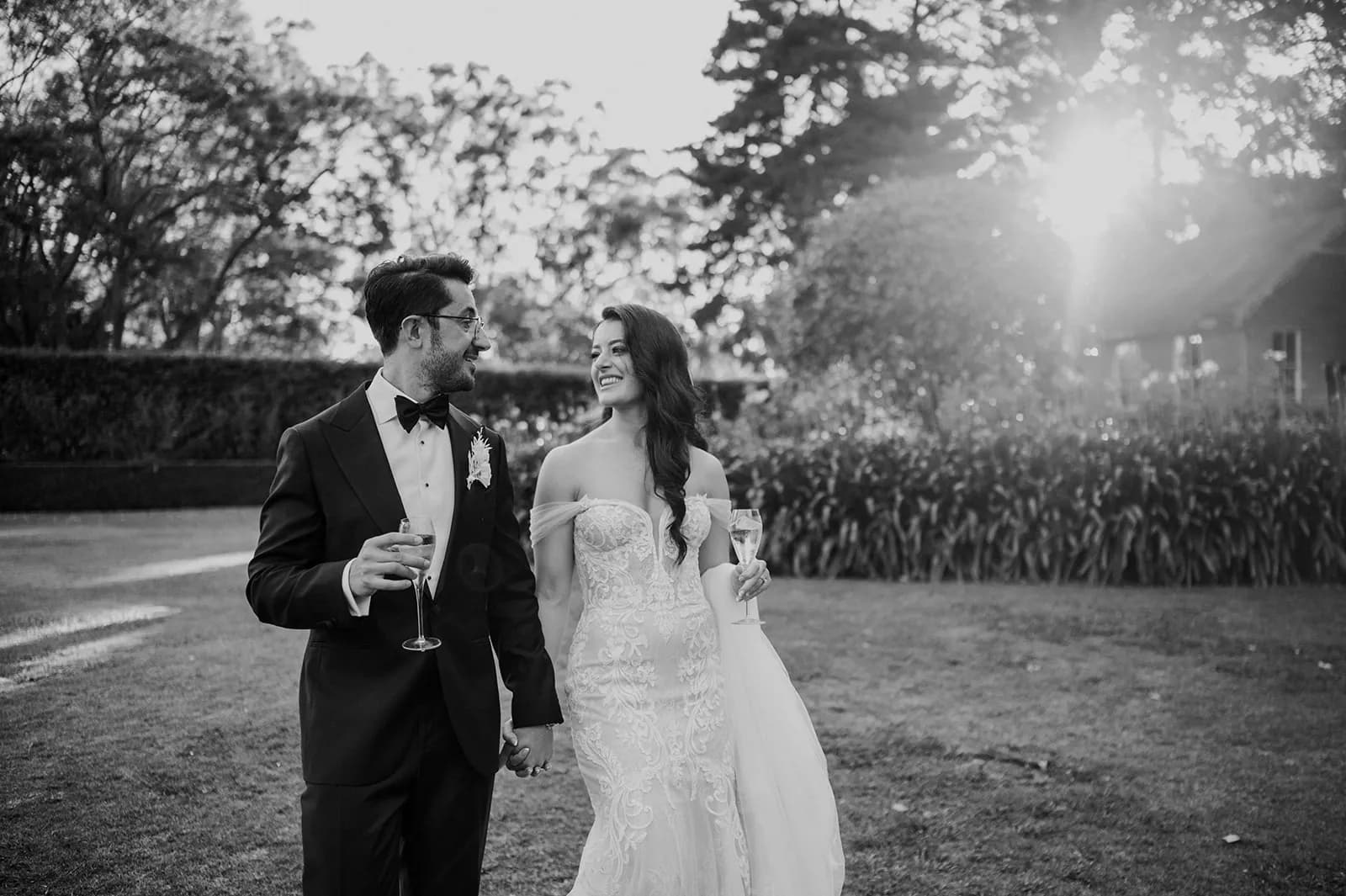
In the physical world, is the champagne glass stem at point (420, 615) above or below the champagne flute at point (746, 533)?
below

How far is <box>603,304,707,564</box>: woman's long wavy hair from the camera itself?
3568 mm

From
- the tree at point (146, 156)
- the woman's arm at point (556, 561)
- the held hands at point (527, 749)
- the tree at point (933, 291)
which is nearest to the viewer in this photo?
the held hands at point (527, 749)

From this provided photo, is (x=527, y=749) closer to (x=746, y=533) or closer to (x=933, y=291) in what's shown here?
(x=746, y=533)

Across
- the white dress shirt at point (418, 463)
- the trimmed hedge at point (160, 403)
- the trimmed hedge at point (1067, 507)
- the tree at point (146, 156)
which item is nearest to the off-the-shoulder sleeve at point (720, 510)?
the white dress shirt at point (418, 463)

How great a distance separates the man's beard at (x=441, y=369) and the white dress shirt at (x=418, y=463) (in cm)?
10

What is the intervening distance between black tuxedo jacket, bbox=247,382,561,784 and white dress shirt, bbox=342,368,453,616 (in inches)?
1.3

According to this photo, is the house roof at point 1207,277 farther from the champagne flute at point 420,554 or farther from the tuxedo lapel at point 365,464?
the champagne flute at point 420,554

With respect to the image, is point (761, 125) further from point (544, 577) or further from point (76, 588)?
point (544, 577)

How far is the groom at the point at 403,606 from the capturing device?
253 centimetres

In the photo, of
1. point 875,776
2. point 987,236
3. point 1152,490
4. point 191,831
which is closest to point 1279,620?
point 1152,490

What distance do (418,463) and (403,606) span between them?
0.41 metres

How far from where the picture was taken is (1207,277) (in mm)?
29594

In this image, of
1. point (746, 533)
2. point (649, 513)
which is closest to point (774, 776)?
point (746, 533)

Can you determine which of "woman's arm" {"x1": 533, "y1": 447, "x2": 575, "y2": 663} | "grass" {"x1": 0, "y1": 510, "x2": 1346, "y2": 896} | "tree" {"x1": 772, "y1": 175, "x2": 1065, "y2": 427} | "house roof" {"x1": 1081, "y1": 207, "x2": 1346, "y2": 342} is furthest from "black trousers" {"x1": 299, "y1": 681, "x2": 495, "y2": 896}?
"house roof" {"x1": 1081, "y1": 207, "x2": 1346, "y2": 342}
